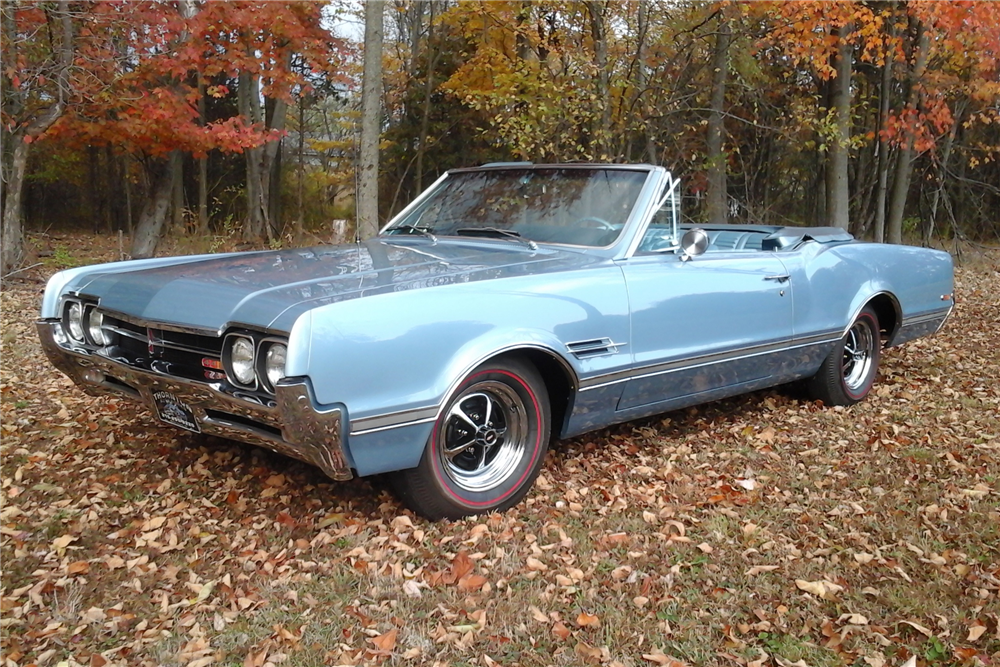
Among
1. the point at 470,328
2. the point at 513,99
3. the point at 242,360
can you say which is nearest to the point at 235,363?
the point at 242,360

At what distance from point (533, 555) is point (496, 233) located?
1.93 m

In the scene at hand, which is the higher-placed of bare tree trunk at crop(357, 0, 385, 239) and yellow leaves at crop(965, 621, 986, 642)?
bare tree trunk at crop(357, 0, 385, 239)

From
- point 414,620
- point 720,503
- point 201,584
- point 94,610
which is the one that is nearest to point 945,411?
point 720,503

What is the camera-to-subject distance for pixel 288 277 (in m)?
3.75

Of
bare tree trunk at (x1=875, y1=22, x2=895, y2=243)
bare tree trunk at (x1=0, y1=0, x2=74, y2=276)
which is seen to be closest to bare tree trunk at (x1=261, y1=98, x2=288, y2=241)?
bare tree trunk at (x1=0, y1=0, x2=74, y2=276)

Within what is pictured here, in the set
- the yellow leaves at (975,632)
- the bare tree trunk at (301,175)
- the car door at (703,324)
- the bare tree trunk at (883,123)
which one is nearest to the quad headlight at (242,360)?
the car door at (703,324)

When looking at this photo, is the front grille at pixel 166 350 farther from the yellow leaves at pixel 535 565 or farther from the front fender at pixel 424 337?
the yellow leaves at pixel 535 565

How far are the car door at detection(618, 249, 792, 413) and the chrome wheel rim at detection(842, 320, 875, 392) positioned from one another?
1071 millimetres

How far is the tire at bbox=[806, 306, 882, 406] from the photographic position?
19.0ft

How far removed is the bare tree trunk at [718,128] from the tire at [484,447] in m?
9.82

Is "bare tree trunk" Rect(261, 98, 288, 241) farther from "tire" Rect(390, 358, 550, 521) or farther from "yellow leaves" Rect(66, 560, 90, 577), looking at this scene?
"yellow leaves" Rect(66, 560, 90, 577)

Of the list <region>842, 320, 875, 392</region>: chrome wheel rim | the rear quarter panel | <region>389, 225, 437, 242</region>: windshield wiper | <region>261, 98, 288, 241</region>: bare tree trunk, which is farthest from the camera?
<region>261, 98, 288, 241</region>: bare tree trunk

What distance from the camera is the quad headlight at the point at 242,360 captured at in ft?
11.0

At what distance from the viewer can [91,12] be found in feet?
36.0
